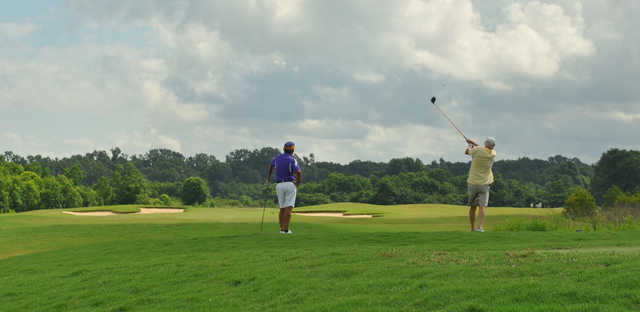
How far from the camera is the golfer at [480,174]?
1562 cm

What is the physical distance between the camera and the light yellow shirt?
1559cm

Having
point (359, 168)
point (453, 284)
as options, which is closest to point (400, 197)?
point (359, 168)

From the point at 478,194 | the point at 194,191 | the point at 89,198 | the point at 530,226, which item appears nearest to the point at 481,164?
the point at 478,194

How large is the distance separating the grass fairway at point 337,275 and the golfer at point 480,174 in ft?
5.63

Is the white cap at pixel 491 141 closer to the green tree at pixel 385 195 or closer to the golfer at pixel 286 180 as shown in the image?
the golfer at pixel 286 180

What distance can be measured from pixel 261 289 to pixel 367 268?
1.84 meters

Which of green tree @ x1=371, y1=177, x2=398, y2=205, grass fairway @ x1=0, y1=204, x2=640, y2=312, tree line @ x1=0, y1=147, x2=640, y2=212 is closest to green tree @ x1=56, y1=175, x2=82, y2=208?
tree line @ x1=0, y1=147, x2=640, y2=212

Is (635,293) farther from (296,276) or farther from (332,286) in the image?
(296,276)

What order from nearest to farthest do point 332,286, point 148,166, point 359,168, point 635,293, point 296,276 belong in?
point 635,293, point 332,286, point 296,276, point 359,168, point 148,166

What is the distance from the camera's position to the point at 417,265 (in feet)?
29.2

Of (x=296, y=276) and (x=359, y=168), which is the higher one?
(x=359, y=168)

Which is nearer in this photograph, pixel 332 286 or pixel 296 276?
A: pixel 332 286

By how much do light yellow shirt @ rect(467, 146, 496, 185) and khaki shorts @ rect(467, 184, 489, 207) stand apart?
0.39 ft

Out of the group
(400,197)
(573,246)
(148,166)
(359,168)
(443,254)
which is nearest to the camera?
(443,254)
